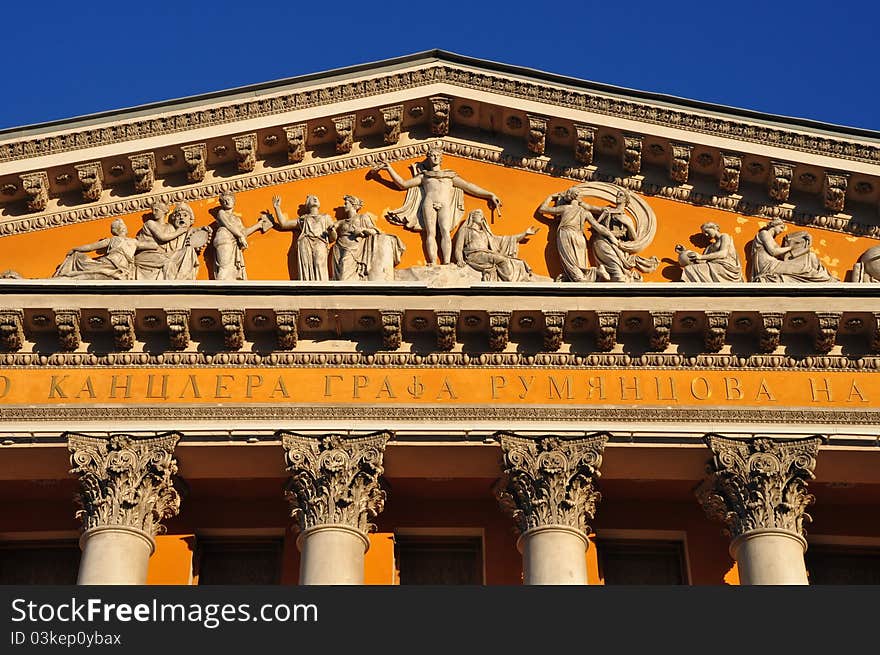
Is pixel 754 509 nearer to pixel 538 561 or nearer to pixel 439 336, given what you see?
pixel 538 561

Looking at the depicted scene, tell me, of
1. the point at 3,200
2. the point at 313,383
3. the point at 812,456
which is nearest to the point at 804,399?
the point at 812,456

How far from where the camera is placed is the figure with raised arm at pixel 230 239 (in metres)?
25.4

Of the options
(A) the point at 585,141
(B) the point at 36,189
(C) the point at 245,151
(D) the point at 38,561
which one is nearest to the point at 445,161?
(A) the point at 585,141

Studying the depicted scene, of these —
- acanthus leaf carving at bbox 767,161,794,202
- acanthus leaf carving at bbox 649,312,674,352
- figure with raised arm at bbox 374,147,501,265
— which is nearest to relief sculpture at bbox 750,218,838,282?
acanthus leaf carving at bbox 767,161,794,202

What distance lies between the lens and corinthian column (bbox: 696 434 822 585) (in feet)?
74.3

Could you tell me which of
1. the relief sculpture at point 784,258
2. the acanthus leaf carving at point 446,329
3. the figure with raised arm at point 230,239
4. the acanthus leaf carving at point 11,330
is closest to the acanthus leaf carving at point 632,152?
the relief sculpture at point 784,258

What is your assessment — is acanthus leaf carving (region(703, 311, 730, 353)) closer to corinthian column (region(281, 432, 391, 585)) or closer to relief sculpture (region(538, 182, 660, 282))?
relief sculpture (region(538, 182, 660, 282))

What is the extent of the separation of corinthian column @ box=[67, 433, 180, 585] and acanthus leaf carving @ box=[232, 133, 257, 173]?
5.00 meters

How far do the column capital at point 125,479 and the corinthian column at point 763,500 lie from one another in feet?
23.8

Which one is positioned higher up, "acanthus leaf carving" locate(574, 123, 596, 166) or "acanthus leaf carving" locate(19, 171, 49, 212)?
"acanthus leaf carving" locate(574, 123, 596, 166)

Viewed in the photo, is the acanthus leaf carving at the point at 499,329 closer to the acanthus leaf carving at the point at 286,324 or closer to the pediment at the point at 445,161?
the pediment at the point at 445,161

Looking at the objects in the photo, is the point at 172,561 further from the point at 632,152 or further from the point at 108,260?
the point at 632,152

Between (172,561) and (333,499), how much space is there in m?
3.05

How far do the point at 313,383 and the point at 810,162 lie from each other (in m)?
8.15
